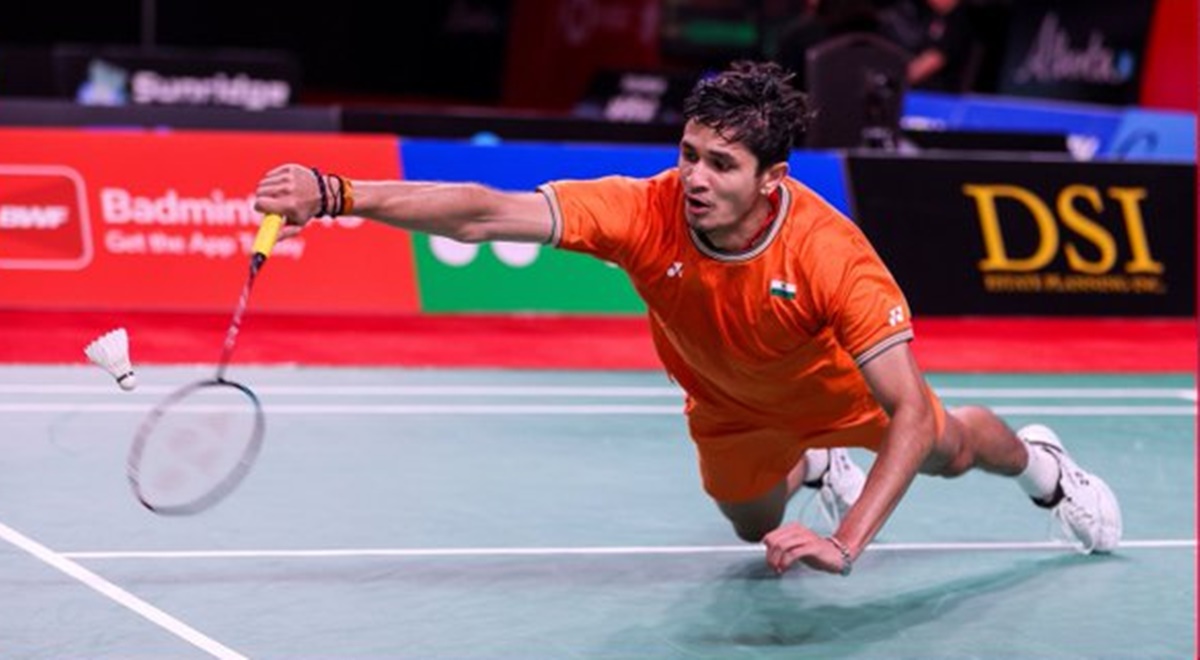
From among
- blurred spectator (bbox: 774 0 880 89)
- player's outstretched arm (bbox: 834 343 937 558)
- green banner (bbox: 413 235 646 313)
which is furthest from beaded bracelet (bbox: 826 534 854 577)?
blurred spectator (bbox: 774 0 880 89)

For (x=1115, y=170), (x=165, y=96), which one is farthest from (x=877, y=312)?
(x=165, y=96)

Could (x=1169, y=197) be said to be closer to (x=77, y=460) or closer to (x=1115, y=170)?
(x=1115, y=170)

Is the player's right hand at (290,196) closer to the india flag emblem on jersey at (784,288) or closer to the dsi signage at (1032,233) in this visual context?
the india flag emblem on jersey at (784,288)

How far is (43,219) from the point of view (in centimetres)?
1020

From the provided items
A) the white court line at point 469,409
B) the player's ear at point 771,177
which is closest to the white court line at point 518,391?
the white court line at point 469,409

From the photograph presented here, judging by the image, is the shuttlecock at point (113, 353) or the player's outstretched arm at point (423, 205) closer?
the player's outstretched arm at point (423, 205)

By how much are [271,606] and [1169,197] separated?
7258mm

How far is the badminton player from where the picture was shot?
4855mm

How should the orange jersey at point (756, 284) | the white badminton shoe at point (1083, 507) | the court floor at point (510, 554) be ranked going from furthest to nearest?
the white badminton shoe at point (1083, 507) → the court floor at point (510, 554) → the orange jersey at point (756, 284)

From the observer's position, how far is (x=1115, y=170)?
1140cm

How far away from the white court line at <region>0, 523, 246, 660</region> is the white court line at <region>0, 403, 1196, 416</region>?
171cm

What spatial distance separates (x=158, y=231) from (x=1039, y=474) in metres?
5.37

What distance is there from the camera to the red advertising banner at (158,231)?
1021 centimetres

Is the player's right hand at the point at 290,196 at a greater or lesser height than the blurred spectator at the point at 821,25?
greater
